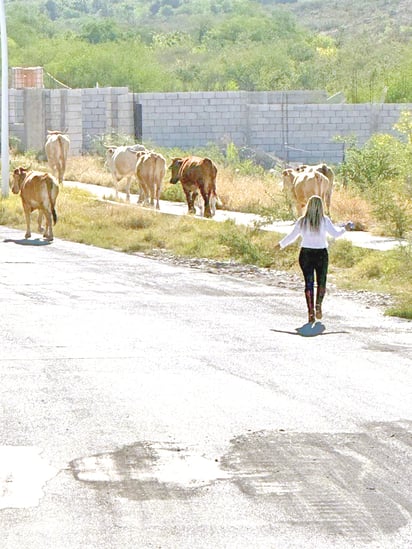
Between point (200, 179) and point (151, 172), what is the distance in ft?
7.27

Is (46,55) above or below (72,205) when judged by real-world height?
above

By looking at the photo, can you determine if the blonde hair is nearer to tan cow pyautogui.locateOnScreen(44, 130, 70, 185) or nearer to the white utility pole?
the white utility pole

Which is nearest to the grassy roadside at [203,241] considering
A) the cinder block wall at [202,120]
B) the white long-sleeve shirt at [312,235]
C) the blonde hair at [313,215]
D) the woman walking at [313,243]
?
the woman walking at [313,243]

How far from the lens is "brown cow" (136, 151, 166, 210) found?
1252 inches

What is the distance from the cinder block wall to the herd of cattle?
9471 mm

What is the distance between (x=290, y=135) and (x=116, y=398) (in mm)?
37072

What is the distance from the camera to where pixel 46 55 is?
70.2 meters

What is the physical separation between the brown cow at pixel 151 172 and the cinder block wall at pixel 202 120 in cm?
1578

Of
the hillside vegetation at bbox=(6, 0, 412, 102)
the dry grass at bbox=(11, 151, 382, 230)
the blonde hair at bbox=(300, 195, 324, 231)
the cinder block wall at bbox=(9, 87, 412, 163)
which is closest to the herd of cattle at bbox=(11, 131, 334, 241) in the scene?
the dry grass at bbox=(11, 151, 382, 230)

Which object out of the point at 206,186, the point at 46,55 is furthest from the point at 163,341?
the point at 46,55

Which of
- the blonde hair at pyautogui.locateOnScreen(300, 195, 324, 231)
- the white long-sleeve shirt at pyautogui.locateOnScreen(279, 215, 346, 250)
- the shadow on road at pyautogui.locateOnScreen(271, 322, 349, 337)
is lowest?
the shadow on road at pyautogui.locateOnScreen(271, 322, 349, 337)

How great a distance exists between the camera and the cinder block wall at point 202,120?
157ft

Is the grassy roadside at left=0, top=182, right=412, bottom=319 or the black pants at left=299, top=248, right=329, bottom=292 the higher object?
the black pants at left=299, top=248, right=329, bottom=292

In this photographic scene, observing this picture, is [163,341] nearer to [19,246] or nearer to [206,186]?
[19,246]
